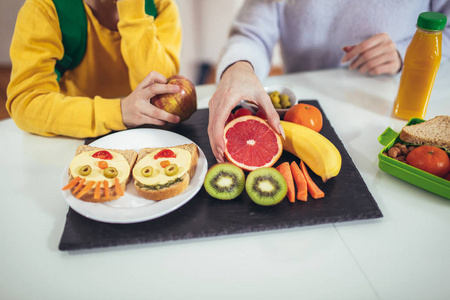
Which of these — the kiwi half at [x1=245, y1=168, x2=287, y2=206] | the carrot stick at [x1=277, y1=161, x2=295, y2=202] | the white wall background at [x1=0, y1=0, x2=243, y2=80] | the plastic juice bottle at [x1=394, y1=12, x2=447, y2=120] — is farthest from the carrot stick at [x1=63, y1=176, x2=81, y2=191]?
the white wall background at [x1=0, y1=0, x2=243, y2=80]

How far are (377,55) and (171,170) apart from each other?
1031 mm

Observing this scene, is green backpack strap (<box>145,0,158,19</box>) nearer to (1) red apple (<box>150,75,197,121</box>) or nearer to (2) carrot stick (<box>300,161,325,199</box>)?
(1) red apple (<box>150,75,197,121</box>)

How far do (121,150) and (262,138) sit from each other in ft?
1.43

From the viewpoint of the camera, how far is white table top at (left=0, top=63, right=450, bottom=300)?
2.31 feet

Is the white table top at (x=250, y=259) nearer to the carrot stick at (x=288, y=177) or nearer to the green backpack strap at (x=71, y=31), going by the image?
the carrot stick at (x=288, y=177)

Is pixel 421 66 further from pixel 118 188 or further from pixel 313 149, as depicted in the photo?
pixel 118 188

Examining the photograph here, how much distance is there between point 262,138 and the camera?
0.99m

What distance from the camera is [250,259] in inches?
30.1

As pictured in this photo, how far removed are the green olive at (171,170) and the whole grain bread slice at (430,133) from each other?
69 cm

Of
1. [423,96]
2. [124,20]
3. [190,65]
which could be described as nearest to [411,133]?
[423,96]

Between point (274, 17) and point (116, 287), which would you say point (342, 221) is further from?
point (274, 17)

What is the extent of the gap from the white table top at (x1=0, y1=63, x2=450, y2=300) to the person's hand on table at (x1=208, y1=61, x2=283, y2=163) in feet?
0.94

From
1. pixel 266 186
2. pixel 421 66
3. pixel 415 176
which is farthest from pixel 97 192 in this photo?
pixel 421 66

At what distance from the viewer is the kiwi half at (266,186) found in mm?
844
